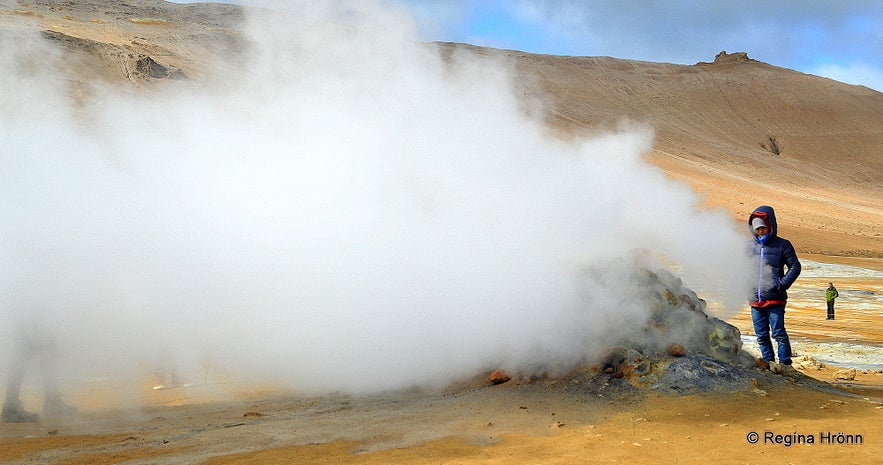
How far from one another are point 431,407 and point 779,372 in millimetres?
2885

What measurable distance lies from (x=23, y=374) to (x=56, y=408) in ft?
1.30

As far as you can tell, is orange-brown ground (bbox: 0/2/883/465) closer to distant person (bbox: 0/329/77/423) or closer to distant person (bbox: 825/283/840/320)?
distant person (bbox: 0/329/77/423)

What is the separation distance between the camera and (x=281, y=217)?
7230mm

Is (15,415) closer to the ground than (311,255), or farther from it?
closer to the ground

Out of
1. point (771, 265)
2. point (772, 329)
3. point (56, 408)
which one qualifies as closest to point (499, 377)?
point (772, 329)

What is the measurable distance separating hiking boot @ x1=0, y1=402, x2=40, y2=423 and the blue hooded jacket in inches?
236

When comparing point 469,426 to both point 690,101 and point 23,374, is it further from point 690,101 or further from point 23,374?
point 690,101

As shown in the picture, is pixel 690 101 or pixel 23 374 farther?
pixel 690 101

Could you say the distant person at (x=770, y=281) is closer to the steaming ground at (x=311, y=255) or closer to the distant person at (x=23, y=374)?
the steaming ground at (x=311, y=255)

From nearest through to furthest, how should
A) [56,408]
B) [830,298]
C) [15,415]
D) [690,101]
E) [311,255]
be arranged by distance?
[15,415] → [56,408] → [311,255] → [830,298] → [690,101]

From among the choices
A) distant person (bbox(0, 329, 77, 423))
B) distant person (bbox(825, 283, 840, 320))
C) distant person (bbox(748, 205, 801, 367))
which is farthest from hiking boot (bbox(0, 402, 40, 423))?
distant person (bbox(825, 283, 840, 320))

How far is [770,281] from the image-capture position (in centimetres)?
639

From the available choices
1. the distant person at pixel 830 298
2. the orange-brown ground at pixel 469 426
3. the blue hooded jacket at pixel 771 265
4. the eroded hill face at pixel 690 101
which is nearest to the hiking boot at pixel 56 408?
the orange-brown ground at pixel 469 426

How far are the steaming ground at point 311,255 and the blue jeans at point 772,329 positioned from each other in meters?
0.67
